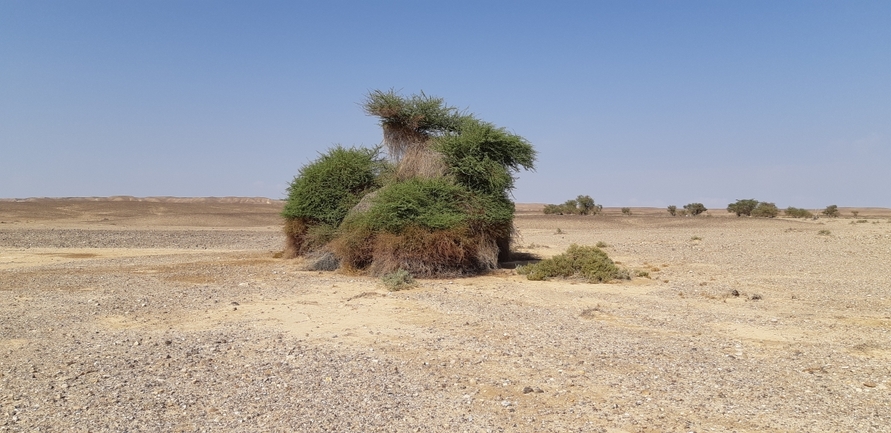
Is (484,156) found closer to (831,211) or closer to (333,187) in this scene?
(333,187)

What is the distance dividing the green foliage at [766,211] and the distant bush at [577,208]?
56.3ft

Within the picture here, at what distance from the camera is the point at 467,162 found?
18.2 m

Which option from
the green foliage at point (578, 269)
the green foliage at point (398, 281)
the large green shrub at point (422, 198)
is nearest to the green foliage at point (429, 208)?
→ the large green shrub at point (422, 198)

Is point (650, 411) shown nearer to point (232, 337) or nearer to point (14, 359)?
point (232, 337)

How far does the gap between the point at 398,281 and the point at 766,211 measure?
64.5 m

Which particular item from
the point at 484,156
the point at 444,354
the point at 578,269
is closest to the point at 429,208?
the point at 484,156

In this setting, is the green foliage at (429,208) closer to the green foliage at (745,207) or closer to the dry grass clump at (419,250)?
the dry grass clump at (419,250)

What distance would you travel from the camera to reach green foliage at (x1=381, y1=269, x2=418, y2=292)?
14.4 m

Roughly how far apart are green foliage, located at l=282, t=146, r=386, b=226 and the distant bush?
55.9 metres

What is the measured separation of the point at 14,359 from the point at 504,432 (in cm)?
602

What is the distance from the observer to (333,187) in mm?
19984

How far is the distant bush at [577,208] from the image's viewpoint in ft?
245

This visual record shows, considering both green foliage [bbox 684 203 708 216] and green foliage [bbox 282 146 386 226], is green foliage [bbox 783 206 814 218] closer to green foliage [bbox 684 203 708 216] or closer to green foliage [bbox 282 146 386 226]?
green foliage [bbox 684 203 708 216]

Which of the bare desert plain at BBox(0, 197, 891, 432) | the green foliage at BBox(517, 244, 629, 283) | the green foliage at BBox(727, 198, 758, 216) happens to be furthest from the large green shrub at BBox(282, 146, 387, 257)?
the green foliage at BBox(727, 198, 758, 216)
